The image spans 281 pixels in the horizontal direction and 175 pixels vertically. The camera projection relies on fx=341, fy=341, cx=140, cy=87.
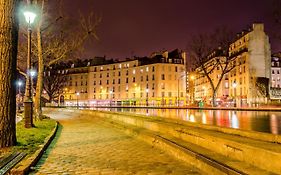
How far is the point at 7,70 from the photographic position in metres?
9.66

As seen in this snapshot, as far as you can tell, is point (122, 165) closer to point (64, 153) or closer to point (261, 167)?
point (64, 153)

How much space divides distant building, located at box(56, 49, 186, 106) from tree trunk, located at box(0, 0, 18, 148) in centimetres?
8203

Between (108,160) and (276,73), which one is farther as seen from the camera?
(276,73)

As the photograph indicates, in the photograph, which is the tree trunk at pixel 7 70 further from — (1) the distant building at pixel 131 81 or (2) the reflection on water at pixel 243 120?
(1) the distant building at pixel 131 81

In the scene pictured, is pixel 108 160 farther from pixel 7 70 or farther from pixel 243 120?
pixel 243 120

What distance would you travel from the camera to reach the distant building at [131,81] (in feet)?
353

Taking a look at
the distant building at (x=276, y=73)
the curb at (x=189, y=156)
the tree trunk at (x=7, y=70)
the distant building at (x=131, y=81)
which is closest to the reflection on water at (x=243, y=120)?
the curb at (x=189, y=156)

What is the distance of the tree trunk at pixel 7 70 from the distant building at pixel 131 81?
82.0 metres

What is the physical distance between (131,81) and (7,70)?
352 ft

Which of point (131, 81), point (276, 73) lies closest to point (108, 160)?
point (131, 81)

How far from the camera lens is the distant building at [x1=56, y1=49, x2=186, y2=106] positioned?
108 meters

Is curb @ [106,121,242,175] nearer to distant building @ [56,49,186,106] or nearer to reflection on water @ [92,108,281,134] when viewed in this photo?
reflection on water @ [92,108,281,134]

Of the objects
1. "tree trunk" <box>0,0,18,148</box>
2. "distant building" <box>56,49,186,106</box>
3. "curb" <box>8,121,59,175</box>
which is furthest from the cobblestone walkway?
"distant building" <box>56,49,186,106</box>

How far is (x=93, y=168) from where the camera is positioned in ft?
26.4
